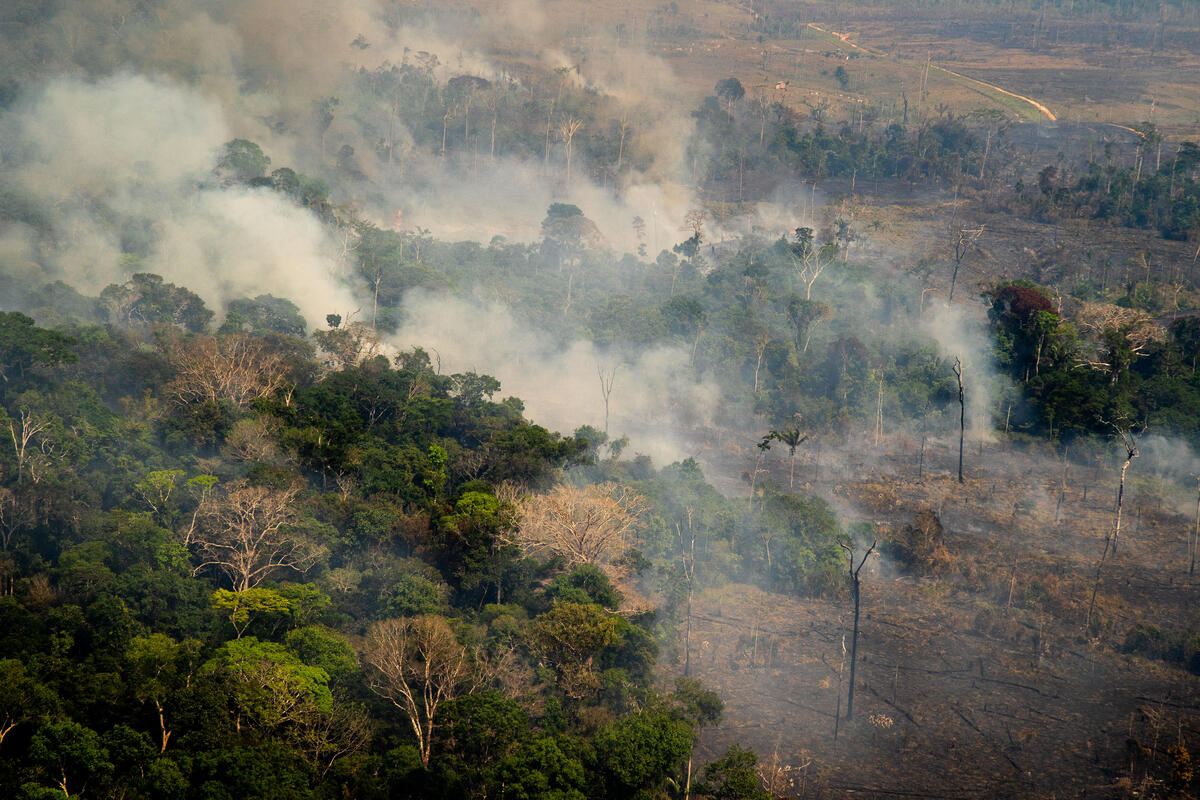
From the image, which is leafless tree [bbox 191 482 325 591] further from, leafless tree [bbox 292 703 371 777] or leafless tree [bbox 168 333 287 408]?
leafless tree [bbox 168 333 287 408]

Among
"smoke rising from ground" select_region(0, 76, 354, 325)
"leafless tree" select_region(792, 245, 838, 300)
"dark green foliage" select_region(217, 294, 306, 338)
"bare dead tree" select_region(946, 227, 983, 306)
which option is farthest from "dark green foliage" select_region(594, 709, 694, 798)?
"bare dead tree" select_region(946, 227, 983, 306)

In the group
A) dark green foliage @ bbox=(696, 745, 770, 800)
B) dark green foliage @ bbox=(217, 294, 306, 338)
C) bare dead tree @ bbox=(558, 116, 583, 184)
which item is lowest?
dark green foliage @ bbox=(696, 745, 770, 800)

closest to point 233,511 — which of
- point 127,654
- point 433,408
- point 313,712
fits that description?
point 127,654

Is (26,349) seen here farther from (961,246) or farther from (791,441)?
(961,246)

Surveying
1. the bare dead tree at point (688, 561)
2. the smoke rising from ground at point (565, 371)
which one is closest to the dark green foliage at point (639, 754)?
the bare dead tree at point (688, 561)

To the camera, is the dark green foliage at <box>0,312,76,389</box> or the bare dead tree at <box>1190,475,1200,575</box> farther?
the dark green foliage at <box>0,312,76,389</box>

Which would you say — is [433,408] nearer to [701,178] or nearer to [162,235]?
[162,235]
